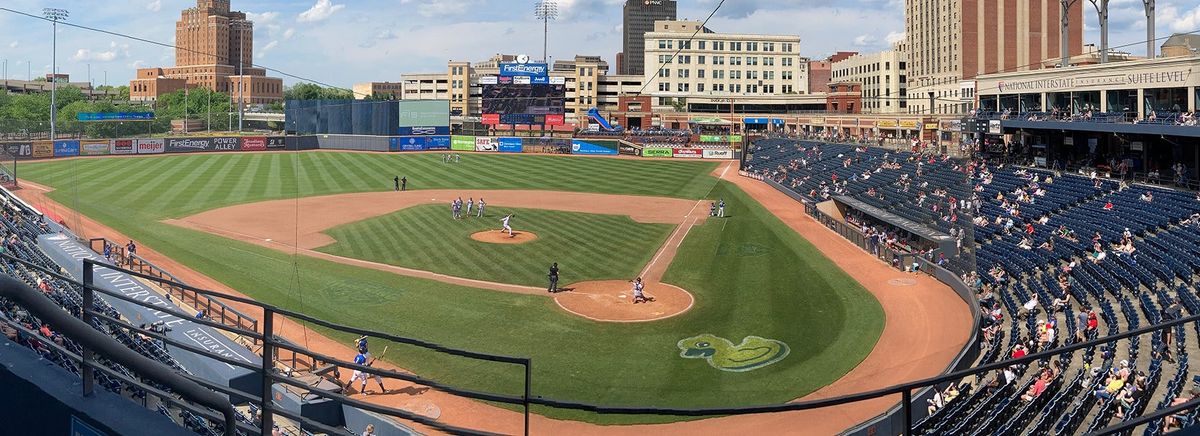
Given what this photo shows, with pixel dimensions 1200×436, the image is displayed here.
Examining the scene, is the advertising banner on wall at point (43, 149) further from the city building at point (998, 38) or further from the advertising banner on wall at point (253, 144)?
the city building at point (998, 38)

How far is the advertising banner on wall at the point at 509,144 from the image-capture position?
95500 millimetres

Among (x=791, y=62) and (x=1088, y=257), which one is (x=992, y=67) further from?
(x=1088, y=257)

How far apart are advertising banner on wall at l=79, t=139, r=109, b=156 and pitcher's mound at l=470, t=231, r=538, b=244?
33.5 m

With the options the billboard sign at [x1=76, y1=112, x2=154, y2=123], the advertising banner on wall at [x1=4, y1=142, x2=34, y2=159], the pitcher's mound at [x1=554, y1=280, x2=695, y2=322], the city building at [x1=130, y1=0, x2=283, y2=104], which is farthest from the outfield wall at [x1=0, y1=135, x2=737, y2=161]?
the city building at [x1=130, y1=0, x2=283, y2=104]

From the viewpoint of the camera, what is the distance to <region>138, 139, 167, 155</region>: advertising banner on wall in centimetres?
7281

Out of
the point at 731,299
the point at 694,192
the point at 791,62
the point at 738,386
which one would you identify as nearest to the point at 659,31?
the point at 791,62

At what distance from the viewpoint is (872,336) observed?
23500 millimetres

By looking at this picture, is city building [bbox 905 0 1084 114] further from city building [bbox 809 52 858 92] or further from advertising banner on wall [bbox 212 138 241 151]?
advertising banner on wall [bbox 212 138 241 151]

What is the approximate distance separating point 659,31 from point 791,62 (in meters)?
21.6

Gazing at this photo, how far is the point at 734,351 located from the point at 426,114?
78878 millimetres

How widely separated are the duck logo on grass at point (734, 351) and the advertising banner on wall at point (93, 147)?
5012 cm

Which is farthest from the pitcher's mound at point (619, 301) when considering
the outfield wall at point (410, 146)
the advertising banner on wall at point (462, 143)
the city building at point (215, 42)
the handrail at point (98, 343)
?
the advertising banner on wall at point (462, 143)

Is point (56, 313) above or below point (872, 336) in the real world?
above

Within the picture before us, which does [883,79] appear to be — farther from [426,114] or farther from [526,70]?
[426,114]
